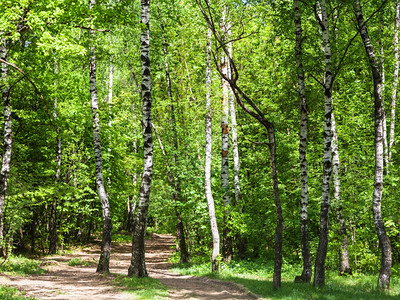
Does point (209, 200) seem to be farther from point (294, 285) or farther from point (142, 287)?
point (142, 287)

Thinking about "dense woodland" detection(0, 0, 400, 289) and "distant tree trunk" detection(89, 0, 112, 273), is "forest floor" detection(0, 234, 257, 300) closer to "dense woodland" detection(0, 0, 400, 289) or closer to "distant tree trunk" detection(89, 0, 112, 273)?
"distant tree trunk" detection(89, 0, 112, 273)

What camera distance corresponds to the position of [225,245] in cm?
1775

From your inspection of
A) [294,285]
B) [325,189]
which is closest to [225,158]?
[325,189]

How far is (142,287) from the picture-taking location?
10.5 m

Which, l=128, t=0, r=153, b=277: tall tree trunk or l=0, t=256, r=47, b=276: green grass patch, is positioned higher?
l=128, t=0, r=153, b=277: tall tree trunk

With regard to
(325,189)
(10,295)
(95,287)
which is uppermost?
(325,189)

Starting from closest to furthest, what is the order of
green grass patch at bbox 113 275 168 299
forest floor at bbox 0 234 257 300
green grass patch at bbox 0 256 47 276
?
1. green grass patch at bbox 113 275 168 299
2. forest floor at bbox 0 234 257 300
3. green grass patch at bbox 0 256 47 276

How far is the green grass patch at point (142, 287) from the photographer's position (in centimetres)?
952

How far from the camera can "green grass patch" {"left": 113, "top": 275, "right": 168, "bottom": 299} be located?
31.2ft

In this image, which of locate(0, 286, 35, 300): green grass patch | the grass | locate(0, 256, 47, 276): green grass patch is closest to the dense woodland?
the grass

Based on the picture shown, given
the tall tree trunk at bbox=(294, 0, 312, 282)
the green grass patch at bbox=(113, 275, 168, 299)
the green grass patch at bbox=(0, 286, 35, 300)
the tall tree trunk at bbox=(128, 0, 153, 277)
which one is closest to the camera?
the green grass patch at bbox=(0, 286, 35, 300)

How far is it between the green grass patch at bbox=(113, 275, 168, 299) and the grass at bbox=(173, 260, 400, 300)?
273 cm

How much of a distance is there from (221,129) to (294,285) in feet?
32.4

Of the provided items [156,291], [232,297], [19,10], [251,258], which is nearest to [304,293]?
[232,297]
